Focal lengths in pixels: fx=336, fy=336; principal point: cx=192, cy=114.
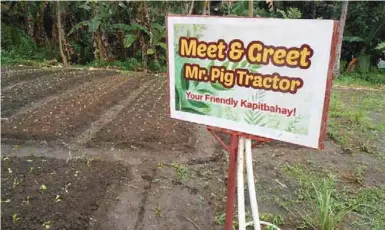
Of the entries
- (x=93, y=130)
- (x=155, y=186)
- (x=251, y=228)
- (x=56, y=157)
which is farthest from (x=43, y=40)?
(x=251, y=228)

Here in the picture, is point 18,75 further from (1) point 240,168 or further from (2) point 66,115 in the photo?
(1) point 240,168

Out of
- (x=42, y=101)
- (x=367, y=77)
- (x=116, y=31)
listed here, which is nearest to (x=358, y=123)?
(x=42, y=101)

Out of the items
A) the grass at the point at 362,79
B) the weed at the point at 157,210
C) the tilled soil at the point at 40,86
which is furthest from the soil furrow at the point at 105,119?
the grass at the point at 362,79

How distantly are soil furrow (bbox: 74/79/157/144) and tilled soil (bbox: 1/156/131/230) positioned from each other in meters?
0.65

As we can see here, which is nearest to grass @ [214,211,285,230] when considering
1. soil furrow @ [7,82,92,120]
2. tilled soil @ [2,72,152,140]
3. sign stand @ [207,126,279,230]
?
sign stand @ [207,126,279,230]

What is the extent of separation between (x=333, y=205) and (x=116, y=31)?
776cm

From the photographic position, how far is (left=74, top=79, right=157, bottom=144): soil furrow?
12.5ft

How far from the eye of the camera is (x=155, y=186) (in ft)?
9.48

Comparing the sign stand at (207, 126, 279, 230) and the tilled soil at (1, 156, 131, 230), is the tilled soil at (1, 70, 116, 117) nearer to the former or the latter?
the tilled soil at (1, 156, 131, 230)

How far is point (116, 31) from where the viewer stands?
9094 mm

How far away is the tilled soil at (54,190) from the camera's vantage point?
225cm

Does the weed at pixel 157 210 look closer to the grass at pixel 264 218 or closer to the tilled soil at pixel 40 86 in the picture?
the grass at pixel 264 218

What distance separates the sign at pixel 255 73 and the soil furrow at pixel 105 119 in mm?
2375

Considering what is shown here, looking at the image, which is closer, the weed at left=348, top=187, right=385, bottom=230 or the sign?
the sign
